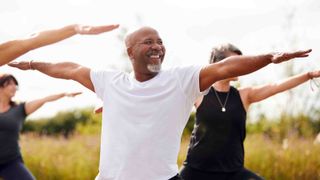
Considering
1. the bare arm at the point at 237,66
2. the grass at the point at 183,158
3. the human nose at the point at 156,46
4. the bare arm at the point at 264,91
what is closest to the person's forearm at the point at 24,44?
the human nose at the point at 156,46

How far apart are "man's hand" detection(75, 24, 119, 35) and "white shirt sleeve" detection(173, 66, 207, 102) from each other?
1.70ft

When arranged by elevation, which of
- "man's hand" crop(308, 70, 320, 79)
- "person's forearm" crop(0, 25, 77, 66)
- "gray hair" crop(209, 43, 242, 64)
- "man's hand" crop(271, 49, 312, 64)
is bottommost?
"man's hand" crop(308, 70, 320, 79)

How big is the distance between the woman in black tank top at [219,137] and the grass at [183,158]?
398cm

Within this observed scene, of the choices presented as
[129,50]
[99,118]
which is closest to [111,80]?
[129,50]

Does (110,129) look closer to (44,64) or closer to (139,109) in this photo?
(139,109)

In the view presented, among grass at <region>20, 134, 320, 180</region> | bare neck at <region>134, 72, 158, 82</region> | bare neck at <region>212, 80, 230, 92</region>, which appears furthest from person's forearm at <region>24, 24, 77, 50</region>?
grass at <region>20, 134, 320, 180</region>

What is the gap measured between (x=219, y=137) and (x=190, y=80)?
1.46 metres

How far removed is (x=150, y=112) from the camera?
393 cm

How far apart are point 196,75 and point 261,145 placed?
625 centimetres

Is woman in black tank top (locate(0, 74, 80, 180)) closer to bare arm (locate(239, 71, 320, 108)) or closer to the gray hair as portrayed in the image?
the gray hair

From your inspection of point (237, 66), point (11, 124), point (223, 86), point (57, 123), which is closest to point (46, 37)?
point (237, 66)

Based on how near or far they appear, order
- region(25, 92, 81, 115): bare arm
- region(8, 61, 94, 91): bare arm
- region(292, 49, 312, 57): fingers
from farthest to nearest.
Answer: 1. region(25, 92, 81, 115): bare arm
2. region(8, 61, 94, 91): bare arm
3. region(292, 49, 312, 57): fingers

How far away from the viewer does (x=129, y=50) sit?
4.32 meters

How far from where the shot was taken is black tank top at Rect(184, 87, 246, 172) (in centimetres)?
528
